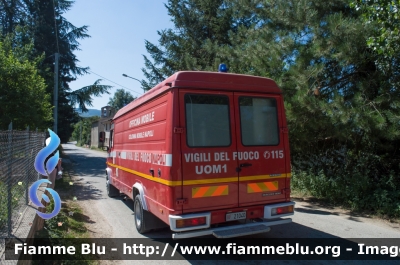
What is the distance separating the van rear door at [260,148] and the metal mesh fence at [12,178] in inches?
133

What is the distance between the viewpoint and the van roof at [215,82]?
4758mm

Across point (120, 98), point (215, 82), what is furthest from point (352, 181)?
point (120, 98)

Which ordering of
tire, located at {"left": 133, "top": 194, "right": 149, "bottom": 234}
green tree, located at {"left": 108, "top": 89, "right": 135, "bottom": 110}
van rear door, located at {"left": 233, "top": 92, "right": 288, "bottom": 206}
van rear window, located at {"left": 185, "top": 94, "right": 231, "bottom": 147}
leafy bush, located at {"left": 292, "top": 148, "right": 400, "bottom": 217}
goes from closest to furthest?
1. van rear window, located at {"left": 185, "top": 94, "right": 231, "bottom": 147}
2. van rear door, located at {"left": 233, "top": 92, "right": 288, "bottom": 206}
3. tire, located at {"left": 133, "top": 194, "right": 149, "bottom": 234}
4. leafy bush, located at {"left": 292, "top": 148, "right": 400, "bottom": 217}
5. green tree, located at {"left": 108, "top": 89, "right": 135, "bottom": 110}

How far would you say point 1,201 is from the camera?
16.2 feet

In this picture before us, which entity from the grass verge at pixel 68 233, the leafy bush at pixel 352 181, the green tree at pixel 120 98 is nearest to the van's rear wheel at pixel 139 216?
the grass verge at pixel 68 233

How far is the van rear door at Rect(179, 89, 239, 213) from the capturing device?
183 inches

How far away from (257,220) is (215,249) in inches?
33.6

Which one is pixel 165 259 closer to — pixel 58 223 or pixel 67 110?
pixel 58 223

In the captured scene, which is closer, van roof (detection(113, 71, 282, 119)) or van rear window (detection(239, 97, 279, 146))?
van roof (detection(113, 71, 282, 119))

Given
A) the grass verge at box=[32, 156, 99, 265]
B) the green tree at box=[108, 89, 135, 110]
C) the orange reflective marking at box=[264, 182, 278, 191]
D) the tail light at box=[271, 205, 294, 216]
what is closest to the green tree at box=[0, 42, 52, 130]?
the grass verge at box=[32, 156, 99, 265]

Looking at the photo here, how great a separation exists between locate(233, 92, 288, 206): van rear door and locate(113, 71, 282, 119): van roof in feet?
0.39

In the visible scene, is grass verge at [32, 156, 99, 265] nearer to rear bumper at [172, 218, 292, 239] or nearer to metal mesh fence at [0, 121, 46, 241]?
metal mesh fence at [0, 121, 46, 241]

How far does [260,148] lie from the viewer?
5.18 metres

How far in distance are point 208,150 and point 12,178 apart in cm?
320
